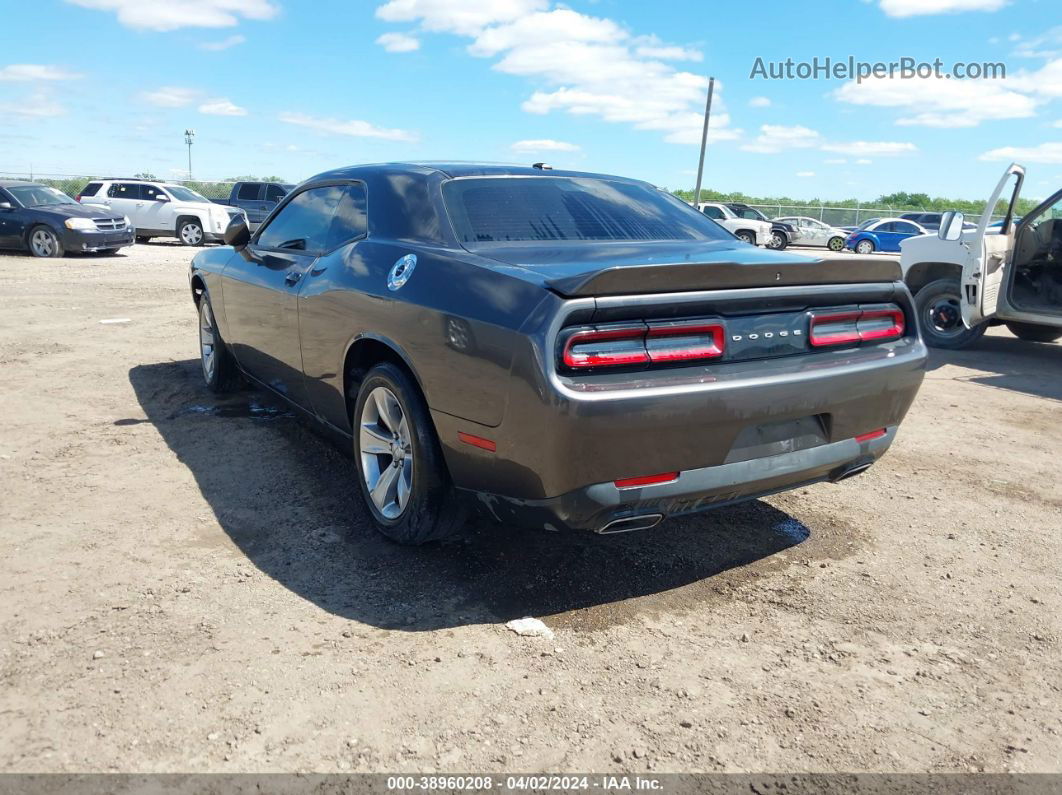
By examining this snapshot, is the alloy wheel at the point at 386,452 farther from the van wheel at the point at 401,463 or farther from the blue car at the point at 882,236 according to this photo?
the blue car at the point at 882,236

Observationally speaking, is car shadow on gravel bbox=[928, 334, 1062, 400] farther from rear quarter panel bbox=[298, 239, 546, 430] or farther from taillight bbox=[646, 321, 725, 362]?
rear quarter panel bbox=[298, 239, 546, 430]

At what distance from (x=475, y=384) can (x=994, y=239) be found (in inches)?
286

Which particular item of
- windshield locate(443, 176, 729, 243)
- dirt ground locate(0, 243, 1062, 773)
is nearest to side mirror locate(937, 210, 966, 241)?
dirt ground locate(0, 243, 1062, 773)

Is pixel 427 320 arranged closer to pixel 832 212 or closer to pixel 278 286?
pixel 278 286

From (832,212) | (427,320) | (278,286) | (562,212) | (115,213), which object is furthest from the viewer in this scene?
(832,212)

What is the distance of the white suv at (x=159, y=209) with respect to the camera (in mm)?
21219

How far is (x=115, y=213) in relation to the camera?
19.1 metres

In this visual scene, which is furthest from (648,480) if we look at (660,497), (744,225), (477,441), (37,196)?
(744,225)

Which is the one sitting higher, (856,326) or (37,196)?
(37,196)

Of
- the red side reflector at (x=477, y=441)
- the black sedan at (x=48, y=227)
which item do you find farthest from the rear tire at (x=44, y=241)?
the red side reflector at (x=477, y=441)

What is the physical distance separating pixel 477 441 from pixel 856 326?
5.10 ft

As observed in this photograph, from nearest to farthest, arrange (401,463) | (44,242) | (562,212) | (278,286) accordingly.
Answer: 1. (401,463)
2. (562,212)
3. (278,286)
4. (44,242)

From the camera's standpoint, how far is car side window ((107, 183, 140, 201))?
70.1 feet

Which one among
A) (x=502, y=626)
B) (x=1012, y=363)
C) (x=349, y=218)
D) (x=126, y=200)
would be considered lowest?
(x=502, y=626)
